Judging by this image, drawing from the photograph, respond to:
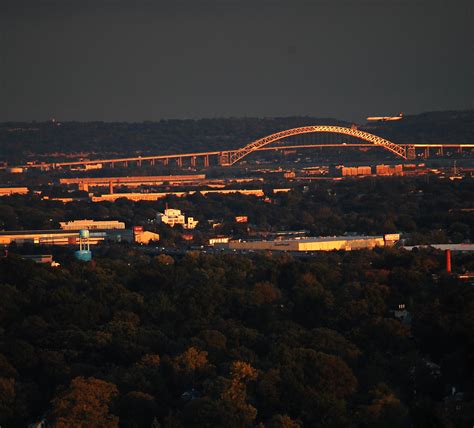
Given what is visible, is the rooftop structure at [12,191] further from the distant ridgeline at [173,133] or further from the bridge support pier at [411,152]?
the distant ridgeline at [173,133]

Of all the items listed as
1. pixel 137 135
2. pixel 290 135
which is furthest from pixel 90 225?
pixel 137 135

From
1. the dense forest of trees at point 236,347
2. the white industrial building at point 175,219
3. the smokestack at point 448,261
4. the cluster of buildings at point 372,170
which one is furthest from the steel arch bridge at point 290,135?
the dense forest of trees at point 236,347

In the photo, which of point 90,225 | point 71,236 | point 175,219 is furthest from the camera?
point 175,219

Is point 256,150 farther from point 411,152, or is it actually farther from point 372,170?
point 372,170

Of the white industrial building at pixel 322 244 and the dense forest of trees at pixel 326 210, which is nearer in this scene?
the white industrial building at pixel 322 244

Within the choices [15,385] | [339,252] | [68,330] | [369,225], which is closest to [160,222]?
[369,225]

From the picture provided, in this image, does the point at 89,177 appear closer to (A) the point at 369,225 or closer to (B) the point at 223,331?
(A) the point at 369,225

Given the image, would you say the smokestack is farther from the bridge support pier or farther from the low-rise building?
the bridge support pier
